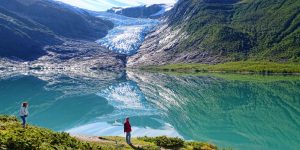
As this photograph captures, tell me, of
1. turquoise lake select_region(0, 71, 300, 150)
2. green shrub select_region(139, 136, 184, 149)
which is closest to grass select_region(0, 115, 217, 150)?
green shrub select_region(139, 136, 184, 149)

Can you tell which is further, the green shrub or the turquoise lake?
the turquoise lake

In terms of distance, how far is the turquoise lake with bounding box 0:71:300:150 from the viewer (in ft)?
223

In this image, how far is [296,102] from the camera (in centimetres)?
10512

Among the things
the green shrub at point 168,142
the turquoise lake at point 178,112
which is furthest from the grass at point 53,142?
the turquoise lake at point 178,112

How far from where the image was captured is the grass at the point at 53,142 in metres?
Answer: 24.9

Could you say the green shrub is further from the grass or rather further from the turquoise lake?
the turquoise lake

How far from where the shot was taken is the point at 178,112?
98312 mm

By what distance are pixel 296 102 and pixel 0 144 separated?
93443 millimetres

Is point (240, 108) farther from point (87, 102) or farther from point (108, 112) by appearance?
point (87, 102)

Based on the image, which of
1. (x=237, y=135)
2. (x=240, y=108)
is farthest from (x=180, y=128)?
(x=240, y=108)

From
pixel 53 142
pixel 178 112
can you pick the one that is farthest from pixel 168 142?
pixel 178 112

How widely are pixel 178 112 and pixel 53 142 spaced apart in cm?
7059

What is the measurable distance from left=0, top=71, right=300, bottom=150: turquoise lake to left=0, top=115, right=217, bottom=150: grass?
65.6 feet

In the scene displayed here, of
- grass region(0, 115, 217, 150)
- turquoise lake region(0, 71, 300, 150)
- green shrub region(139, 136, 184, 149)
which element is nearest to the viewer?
grass region(0, 115, 217, 150)
